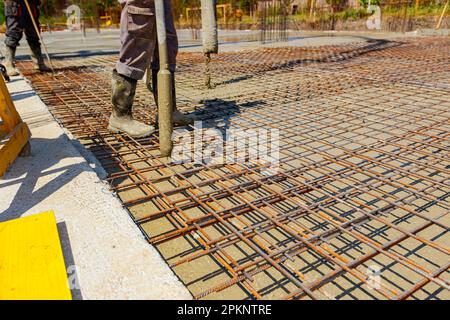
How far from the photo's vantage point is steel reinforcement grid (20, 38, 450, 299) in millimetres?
1309

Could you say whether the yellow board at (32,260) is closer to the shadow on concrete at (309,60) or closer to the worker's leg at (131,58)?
the worker's leg at (131,58)

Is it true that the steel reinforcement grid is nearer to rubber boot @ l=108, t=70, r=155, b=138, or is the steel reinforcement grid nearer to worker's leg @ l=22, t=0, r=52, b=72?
rubber boot @ l=108, t=70, r=155, b=138

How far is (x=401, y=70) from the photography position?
5.27 meters

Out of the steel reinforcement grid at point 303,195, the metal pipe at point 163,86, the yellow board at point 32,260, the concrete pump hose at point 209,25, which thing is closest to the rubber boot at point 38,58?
the steel reinforcement grid at point 303,195

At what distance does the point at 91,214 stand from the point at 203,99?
8.47 feet

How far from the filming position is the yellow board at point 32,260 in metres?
1.10

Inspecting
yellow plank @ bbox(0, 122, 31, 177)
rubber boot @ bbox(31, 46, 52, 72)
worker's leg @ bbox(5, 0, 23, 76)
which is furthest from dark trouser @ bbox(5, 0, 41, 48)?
yellow plank @ bbox(0, 122, 31, 177)

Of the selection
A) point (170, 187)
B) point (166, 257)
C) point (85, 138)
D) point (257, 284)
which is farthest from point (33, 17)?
point (257, 284)

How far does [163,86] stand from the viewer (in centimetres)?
199

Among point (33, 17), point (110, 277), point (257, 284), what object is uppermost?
point (33, 17)

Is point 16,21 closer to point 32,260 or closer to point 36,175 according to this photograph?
point 36,175

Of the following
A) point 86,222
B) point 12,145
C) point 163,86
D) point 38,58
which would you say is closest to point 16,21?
point 38,58
